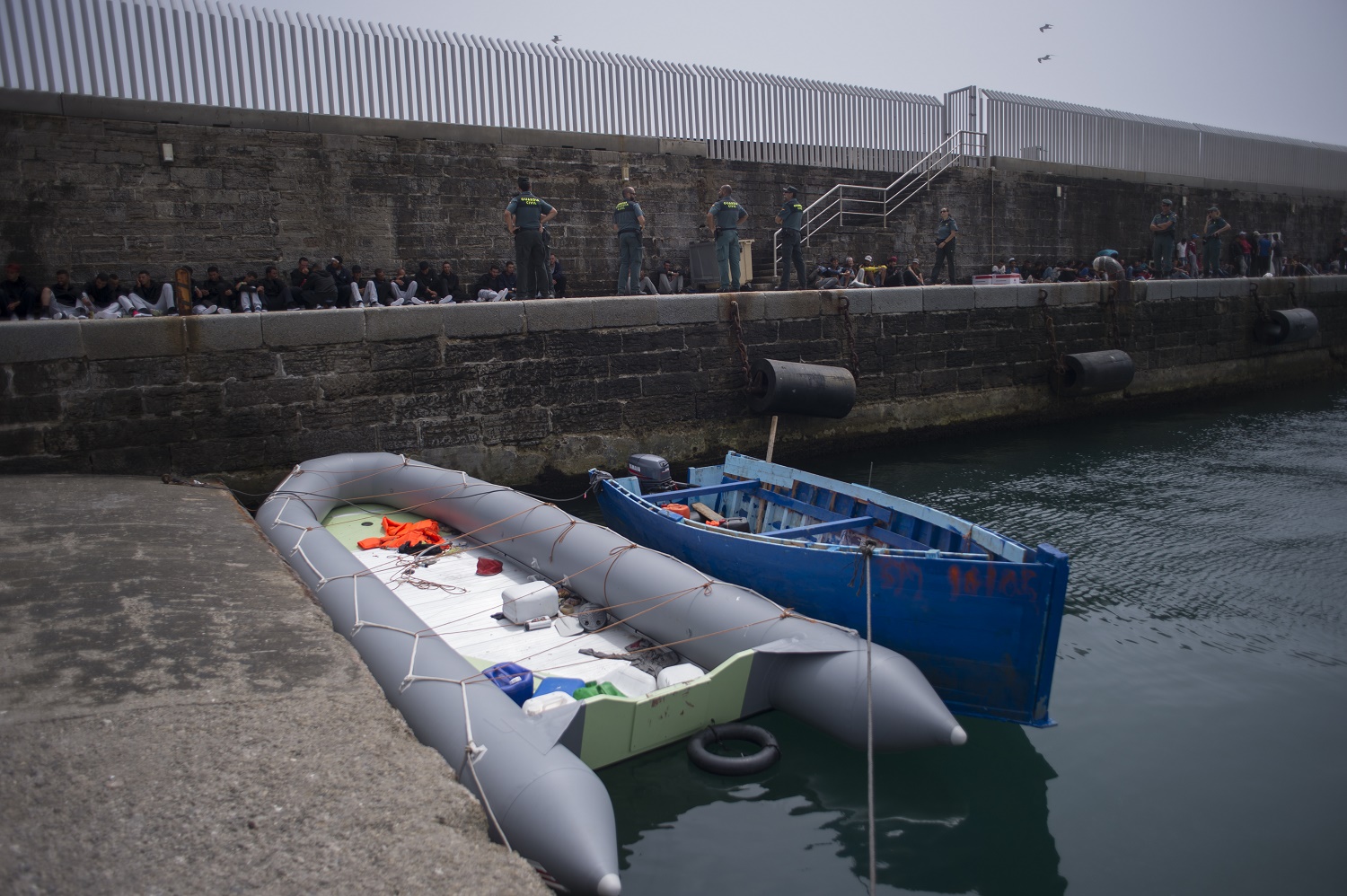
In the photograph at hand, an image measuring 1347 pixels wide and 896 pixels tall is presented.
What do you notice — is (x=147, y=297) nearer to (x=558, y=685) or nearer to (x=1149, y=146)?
(x=558, y=685)

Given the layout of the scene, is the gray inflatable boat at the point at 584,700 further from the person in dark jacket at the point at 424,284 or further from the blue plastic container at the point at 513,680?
the person in dark jacket at the point at 424,284

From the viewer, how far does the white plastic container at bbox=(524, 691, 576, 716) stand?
371 cm

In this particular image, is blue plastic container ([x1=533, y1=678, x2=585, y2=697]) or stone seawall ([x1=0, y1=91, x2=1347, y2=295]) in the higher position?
stone seawall ([x1=0, y1=91, x2=1347, y2=295])

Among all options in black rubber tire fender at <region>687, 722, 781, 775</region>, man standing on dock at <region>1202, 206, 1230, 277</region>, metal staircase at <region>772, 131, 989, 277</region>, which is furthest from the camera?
man standing on dock at <region>1202, 206, 1230, 277</region>

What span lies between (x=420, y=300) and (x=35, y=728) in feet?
30.3

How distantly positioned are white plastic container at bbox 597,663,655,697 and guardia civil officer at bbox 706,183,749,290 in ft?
25.1

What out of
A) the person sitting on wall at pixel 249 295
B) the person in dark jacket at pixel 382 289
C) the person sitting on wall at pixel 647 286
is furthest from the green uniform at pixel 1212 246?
the person sitting on wall at pixel 249 295

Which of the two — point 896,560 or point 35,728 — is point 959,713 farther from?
point 35,728

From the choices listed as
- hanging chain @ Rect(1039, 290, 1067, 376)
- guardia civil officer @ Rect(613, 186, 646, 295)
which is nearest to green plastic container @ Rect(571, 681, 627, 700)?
guardia civil officer @ Rect(613, 186, 646, 295)

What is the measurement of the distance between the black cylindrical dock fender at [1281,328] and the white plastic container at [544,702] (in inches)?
706

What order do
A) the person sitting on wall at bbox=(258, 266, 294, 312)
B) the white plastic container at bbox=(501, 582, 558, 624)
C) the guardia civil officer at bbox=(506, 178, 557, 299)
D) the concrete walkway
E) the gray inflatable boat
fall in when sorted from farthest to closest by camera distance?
1. the person sitting on wall at bbox=(258, 266, 294, 312)
2. the guardia civil officer at bbox=(506, 178, 557, 299)
3. the white plastic container at bbox=(501, 582, 558, 624)
4. the gray inflatable boat
5. the concrete walkway

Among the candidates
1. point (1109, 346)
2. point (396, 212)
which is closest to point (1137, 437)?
point (1109, 346)

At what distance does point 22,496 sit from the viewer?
6.02 metres

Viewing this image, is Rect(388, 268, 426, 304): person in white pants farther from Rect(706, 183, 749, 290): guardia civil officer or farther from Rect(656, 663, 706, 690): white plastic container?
Rect(656, 663, 706, 690): white plastic container
